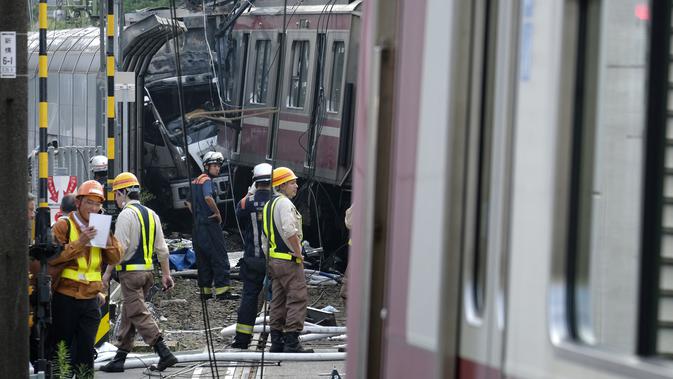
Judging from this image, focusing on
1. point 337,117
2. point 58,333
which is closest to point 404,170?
point 58,333

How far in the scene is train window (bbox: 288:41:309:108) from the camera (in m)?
20.1

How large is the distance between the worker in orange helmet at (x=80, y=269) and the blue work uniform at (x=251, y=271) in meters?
2.65

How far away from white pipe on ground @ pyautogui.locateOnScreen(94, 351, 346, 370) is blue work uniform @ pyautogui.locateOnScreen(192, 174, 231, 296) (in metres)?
3.86

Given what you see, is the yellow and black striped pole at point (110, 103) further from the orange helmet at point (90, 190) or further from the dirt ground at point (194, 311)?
the orange helmet at point (90, 190)

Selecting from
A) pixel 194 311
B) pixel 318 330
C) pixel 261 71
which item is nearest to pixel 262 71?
pixel 261 71

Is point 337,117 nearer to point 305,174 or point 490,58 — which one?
point 305,174

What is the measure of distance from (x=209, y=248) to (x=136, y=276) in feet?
15.5

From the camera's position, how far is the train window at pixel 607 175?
2.36 m

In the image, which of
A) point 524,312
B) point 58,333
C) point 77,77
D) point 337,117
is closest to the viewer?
point 524,312

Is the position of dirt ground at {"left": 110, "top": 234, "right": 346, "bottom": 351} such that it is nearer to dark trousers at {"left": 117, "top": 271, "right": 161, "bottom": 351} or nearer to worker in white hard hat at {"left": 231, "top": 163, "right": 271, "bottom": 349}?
worker in white hard hat at {"left": 231, "top": 163, "right": 271, "bottom": 349}

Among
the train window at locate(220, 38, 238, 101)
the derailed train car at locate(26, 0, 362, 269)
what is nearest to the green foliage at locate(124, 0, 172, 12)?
the derailed train car at locate(26, 0, 362, 269)

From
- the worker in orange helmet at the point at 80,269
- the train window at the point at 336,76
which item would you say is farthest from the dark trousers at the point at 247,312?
the train window at the point at 336,76

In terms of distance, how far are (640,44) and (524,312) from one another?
1.97ft

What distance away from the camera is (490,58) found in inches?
116
